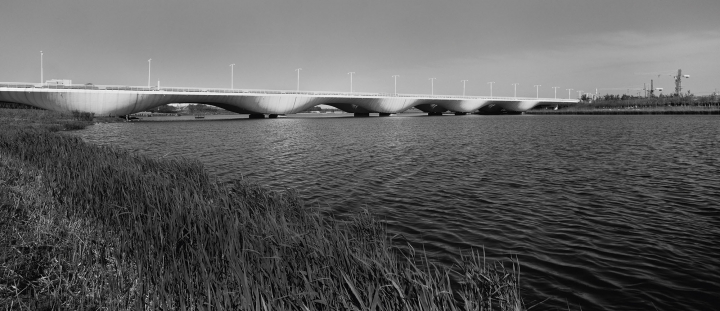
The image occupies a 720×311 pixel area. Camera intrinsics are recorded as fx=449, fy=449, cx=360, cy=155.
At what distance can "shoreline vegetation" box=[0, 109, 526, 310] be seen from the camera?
3.76 metres

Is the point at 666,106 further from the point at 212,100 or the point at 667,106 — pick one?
the point at 212,100

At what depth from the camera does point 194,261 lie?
4.77 m

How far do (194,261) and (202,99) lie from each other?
3042 inches

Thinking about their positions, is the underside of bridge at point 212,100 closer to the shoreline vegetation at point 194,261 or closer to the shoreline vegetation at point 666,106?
the shoreline vegetation at point 666,106

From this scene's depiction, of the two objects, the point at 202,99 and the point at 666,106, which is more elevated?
the point at 202,99

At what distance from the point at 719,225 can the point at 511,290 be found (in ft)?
24.2

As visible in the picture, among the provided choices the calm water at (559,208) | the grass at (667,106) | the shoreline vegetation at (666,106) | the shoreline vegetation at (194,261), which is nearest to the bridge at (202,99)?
the shoreline vegetation at (666,106)

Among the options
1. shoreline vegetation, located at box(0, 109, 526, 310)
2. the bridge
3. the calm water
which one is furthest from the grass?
shoreline vegetation, located at box(0, 109, 526, 310)

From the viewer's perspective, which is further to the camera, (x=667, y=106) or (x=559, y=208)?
(x=667, y=106)

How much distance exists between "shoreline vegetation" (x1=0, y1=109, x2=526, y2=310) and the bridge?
64574mm

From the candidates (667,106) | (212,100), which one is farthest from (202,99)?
(667,106)

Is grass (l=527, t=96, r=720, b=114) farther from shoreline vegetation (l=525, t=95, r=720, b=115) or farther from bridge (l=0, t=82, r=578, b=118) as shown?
bridge (l=0, t=82, r=578, b=118)

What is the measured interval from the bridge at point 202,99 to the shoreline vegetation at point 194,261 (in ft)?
212

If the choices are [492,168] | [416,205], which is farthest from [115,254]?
[492,168]
